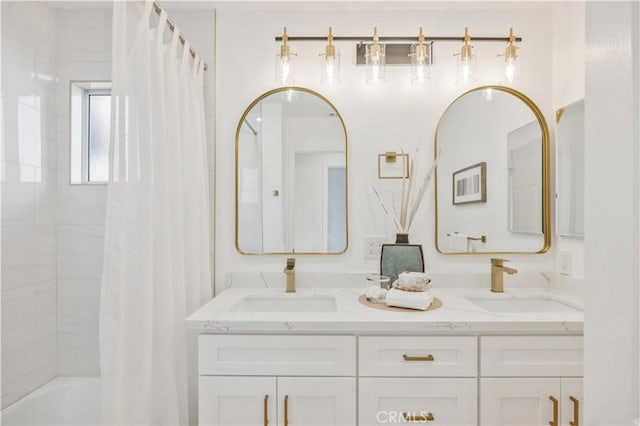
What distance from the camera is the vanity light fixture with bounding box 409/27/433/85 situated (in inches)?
67.6

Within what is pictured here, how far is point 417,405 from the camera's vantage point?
1.28 metres

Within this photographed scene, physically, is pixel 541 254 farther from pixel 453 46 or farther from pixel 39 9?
pixel 39 9

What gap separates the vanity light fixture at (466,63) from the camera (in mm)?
1734

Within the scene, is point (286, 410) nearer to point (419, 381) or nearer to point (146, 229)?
point (419, 381)

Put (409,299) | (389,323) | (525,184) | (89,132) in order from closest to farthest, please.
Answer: (389,323) → (409,299) → (525,184) → (89,132)

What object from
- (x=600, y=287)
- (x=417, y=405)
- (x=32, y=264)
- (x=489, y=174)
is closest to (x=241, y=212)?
(x=32, y=264)

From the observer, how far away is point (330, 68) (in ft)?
5.67

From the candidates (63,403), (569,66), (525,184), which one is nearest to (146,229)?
(63,403)

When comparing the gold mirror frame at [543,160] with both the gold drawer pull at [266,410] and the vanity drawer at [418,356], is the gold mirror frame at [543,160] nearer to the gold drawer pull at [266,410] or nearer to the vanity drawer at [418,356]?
the vanity drawer at [418,356]

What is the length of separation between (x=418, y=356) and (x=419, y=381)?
9cm

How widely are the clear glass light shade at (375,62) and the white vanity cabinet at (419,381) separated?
128 cm

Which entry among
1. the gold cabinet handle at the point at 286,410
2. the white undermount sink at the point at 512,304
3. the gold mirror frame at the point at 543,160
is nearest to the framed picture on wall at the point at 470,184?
the gold mirror frame at the point at 543,160

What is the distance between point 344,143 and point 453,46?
31.7 inches

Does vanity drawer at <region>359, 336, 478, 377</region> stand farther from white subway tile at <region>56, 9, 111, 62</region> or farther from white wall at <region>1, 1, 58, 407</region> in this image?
white subway tile at <region>56, 9, 111, 62</region>
